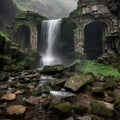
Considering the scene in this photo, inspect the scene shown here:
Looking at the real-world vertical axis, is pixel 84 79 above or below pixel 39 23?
below

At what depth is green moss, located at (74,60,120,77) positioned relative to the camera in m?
13.4

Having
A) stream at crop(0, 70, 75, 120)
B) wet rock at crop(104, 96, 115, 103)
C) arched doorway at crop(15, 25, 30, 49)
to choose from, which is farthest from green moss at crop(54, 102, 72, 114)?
arched doorway at crop(15, 25, 30, 49)

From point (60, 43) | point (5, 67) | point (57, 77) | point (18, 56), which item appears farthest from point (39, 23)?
point (57, 77)

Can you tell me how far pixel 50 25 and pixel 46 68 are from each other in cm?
1902

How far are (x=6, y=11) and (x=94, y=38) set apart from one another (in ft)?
68.3

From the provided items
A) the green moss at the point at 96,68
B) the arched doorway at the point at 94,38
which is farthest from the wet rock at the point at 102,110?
the arched doorway at the point at 94,38

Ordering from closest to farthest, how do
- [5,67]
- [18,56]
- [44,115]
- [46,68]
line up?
[44,115] < [46,68] < [5,67] < [18,56]

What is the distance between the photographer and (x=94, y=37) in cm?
3394

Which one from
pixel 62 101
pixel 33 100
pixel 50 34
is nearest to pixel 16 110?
pixel 33 100

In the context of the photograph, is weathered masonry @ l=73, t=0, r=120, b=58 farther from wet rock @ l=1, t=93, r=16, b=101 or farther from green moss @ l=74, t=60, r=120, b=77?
wet rock @ l=1, t=93, r=16, b=101

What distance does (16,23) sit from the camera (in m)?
34.2

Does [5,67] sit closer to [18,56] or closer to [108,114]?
[18,56]

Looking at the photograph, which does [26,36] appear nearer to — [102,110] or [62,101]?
[62,101]

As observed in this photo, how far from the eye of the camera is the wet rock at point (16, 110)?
6.82 metres
